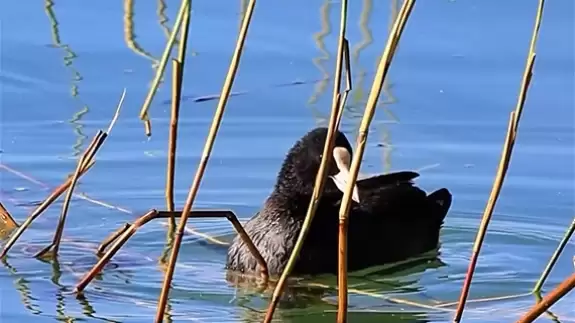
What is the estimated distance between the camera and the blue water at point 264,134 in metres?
5.53

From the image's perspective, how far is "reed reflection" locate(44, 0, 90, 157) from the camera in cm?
733

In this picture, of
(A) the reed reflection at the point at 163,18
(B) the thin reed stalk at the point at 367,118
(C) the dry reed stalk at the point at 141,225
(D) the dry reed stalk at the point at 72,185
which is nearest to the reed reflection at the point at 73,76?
(A) the reed reflection at the point at 163,18

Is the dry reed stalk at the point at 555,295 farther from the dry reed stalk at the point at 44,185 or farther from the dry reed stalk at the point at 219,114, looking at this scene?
the dry reed stalk at the point at 44,185

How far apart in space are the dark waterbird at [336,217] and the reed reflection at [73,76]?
3.99 ft

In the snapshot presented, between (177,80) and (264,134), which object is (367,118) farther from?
(264,134)

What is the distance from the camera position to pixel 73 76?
8.16 m

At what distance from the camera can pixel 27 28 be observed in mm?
8719

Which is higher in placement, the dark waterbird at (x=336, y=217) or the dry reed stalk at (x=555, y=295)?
the dark waterbird at (x=336, y=217)

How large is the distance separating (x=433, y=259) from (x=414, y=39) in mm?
2506

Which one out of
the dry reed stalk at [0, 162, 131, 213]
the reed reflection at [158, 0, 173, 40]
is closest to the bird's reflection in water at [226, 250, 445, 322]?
the dry reed stalk at [0, 162, 131, 213]

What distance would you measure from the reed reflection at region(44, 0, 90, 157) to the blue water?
0.04ft

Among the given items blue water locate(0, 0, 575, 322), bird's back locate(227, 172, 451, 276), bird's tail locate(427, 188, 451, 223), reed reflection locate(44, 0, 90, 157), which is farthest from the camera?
reed reflection locate(44, 0, 90, 157)

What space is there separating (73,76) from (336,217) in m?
2.44

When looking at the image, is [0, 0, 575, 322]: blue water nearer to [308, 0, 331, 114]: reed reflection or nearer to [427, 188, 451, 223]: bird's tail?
[308, 0, 331, 114]: reed reflection
